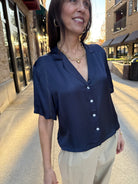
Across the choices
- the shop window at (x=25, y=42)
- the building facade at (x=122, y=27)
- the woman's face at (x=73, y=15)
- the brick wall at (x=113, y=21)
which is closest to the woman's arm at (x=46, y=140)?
the woman's face at (x=73, y=15)

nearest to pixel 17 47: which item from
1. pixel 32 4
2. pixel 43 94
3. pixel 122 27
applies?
pixel 32 4

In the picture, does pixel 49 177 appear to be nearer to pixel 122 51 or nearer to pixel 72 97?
pixel 72 97

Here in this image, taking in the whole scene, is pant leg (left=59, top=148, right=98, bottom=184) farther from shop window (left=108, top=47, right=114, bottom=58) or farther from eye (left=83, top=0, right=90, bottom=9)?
shop window (left=108, top=47, right=114, bottom=58)

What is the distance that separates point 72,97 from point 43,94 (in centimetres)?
19

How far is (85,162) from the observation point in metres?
0.95

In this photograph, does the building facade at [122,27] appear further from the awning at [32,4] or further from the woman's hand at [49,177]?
the woman's hand at [49,177]

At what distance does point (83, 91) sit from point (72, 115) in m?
0.17

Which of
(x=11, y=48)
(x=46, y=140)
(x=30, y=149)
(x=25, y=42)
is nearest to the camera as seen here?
(x=46, y=140)

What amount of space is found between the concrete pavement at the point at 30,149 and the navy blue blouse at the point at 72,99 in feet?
4.11

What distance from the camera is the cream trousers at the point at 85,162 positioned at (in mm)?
947

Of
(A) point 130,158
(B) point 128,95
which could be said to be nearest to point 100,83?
(A) point 130,158

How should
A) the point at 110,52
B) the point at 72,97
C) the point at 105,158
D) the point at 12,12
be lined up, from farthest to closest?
the point at 110,52 → the point at 12,12 → the point at 105,158 → the point at 72,97

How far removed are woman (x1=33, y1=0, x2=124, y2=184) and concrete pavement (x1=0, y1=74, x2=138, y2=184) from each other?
1.11 meters

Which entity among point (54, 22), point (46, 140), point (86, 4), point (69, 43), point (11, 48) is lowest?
point (46, 140)
